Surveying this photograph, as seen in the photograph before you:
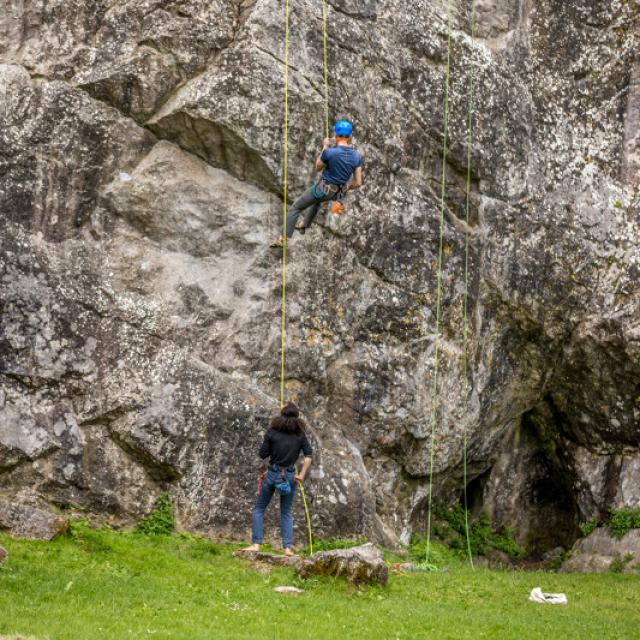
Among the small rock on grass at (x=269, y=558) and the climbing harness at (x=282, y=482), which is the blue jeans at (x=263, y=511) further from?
the small rock on grass at (x=269, y=558)

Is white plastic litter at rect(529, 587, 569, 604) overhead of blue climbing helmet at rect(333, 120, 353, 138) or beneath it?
beneath

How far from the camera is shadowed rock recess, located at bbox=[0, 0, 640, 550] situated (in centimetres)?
2102

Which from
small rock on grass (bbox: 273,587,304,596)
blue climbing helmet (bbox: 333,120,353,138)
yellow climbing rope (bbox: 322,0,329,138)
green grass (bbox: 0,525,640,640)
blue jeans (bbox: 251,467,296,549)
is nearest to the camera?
green grass (bbox: 0,525,640,640)

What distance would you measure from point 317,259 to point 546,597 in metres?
8.47

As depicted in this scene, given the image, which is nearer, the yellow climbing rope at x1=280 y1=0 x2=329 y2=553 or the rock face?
the yellow climbing rope at x1=280 y1=0 x2=329 y2=553

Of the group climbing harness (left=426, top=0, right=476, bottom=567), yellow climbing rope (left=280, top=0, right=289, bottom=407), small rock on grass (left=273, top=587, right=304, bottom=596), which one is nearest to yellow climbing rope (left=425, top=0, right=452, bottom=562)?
climbing harness (left=426, top=0, right=476, bottom=567)

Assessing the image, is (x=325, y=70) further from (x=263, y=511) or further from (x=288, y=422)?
(x=263, y=511)

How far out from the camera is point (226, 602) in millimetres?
15266

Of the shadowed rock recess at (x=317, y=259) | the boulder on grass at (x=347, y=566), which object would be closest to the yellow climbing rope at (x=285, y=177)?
the shadowed rock recess at (x=317, y=259)

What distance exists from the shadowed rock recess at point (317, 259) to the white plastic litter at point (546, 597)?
5.00 m

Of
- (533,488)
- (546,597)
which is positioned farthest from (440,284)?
(546,597)

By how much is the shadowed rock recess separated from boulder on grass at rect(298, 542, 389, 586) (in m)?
4.51

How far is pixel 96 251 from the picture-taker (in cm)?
2161

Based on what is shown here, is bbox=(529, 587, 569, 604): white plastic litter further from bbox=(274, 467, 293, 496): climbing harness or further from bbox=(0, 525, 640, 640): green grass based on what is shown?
bbox=(274, 467, 293, 496): climbing harness
